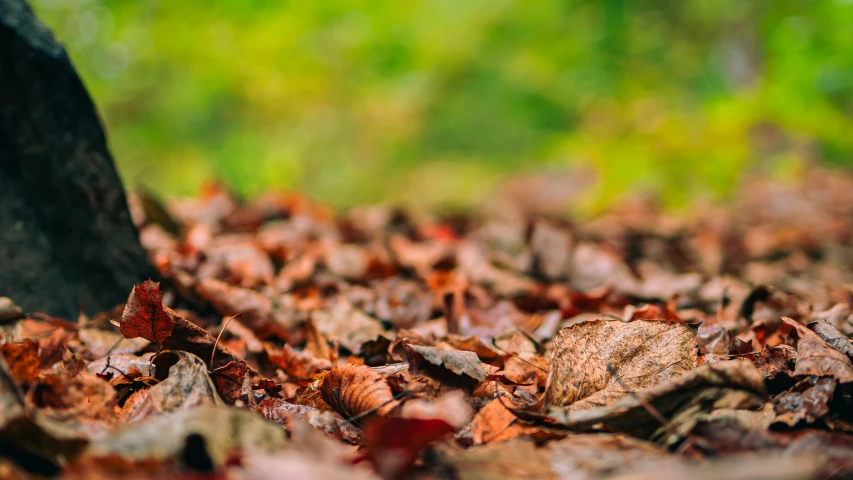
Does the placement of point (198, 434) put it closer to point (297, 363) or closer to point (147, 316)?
point (147, 316)

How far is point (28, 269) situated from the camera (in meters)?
1.46

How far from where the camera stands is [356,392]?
1030mm

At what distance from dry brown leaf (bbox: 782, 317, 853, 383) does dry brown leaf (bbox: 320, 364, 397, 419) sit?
2.18 ft

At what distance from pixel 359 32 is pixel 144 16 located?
5.12 feet

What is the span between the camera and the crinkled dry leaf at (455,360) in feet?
3.61

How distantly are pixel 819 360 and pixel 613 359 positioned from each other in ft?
1.06

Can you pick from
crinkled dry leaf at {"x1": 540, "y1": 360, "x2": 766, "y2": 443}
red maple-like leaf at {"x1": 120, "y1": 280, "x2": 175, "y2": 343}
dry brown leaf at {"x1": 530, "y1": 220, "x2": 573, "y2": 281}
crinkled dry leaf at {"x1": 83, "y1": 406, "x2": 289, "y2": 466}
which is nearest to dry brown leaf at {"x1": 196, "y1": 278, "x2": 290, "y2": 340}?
red maple-like leaf at {"x1": 120, "y1": 280, "x2": 175, "y2": 343}

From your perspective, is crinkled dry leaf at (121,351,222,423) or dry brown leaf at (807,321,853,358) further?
dry brown leaf at (807,321,853,358)

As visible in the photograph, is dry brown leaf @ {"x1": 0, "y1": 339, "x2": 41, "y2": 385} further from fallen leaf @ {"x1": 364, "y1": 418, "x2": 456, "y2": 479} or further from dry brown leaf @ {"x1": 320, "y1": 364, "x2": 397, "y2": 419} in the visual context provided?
fallen leaf @ {"x1": 364, "y1": 418, "x2": 456, "y2": 479}

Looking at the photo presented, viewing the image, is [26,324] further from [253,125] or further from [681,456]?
[253,125]

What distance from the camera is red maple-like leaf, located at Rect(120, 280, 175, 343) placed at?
110 cm

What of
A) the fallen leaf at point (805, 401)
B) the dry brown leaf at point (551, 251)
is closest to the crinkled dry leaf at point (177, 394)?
the fallen leaf at point (805, 401)

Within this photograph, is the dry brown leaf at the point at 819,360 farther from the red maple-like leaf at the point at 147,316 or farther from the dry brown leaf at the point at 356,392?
the red maple-like leaf at the point at 147,316

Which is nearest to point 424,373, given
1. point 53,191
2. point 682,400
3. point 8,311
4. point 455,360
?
point 455,360
